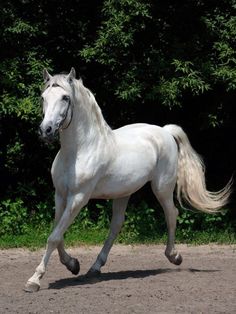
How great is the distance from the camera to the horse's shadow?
7352mm

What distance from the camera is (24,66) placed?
10305mm

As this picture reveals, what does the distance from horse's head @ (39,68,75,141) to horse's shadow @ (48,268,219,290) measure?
1.43 metres

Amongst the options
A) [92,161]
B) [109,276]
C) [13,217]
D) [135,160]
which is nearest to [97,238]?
[13,217]

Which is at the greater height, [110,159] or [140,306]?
[110,159]

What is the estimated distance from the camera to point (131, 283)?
7297mm

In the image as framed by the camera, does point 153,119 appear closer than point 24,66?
No

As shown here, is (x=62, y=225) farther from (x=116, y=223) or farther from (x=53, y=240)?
(x=116, y=223)

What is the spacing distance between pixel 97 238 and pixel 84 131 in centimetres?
327

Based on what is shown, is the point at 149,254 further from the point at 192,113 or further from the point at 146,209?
the point at 192,113

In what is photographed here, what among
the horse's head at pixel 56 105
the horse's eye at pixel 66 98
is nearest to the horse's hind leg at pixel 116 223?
the horse's head at pixel 56 105

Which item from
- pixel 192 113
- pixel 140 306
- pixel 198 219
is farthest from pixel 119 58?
pixel 140 306

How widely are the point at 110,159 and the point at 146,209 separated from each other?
359cm

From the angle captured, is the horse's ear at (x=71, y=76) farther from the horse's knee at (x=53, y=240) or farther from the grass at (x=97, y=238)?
the grass at (x=97, y=238)

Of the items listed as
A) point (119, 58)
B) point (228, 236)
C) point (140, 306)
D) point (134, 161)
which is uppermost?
point (119, 58)
